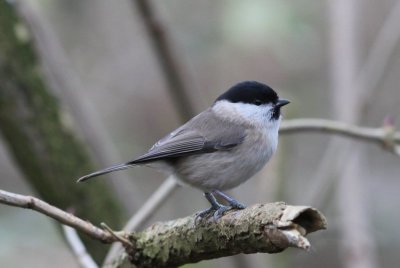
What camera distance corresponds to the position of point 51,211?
6.08 ft

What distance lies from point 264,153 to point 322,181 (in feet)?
3.62

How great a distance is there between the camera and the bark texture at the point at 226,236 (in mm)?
1673

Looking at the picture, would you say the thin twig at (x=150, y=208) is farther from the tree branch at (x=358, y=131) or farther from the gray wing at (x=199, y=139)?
the tree branch at (x=358, y=131)

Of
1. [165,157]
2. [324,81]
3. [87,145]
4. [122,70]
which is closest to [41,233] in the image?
[87,145]

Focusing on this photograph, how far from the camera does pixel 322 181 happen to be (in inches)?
147

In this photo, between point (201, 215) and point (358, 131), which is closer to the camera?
point (201, 215)

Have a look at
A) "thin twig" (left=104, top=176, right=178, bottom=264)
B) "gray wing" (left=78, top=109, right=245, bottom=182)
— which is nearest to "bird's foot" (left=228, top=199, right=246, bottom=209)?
"gray wing" (left=78, top=109, right=245, bottom=182)

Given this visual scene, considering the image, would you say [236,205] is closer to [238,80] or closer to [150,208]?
[150,208]

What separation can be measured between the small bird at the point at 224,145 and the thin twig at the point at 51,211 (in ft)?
1.78

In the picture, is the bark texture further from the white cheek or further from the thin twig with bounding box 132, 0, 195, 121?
the thin twig with bounding box 132, 0, 195, 121

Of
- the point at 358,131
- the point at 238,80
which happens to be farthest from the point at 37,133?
the point at 238,80

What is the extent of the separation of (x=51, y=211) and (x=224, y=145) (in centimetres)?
107

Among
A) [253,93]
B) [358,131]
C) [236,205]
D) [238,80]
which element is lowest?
[238,80]

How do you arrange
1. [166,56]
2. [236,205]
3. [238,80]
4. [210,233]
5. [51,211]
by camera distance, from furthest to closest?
1. [238,80]
2. [166,56]
3. [236,205]
4. [210,233]
5. [51,211]
